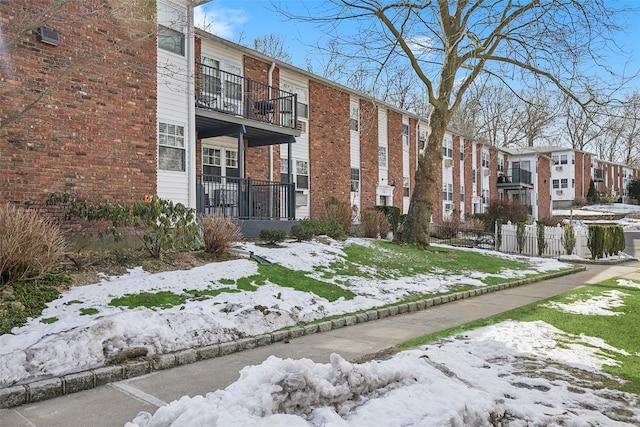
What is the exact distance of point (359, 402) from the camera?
3730 mm

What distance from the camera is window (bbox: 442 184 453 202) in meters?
32.7

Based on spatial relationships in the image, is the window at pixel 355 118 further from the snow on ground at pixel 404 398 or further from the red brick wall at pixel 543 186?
the red brick wall at pixel 543 186

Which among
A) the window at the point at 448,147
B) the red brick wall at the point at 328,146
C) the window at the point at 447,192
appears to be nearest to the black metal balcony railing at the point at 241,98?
the red brick wall at the point at 328,146

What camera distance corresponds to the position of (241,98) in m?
16.0

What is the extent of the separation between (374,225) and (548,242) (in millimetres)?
7598

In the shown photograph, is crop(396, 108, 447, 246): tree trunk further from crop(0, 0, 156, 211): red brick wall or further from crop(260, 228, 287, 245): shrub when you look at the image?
crop(0, 0, 156, 211): red brick wall

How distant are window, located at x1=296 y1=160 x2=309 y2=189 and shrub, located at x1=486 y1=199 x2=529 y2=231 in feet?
43.9

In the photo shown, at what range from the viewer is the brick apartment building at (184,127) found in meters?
9.32

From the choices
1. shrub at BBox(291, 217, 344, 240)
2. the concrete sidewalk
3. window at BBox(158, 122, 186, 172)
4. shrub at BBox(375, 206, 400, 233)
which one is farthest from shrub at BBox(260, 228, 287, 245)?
shrub at BBox(375, 206, 400, 233)

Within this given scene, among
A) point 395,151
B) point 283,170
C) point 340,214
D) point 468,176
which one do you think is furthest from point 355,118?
point 468,176

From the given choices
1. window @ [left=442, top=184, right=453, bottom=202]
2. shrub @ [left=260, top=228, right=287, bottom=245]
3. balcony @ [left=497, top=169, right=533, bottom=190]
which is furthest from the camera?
balcony @ [left=497, top=169, right=533, bottom=190]

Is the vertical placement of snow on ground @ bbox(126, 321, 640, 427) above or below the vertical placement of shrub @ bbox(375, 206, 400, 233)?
below

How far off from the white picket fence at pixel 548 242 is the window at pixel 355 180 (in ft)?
23.3

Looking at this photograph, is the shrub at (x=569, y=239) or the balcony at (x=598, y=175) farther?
the balcony at (x=598, y=175)
